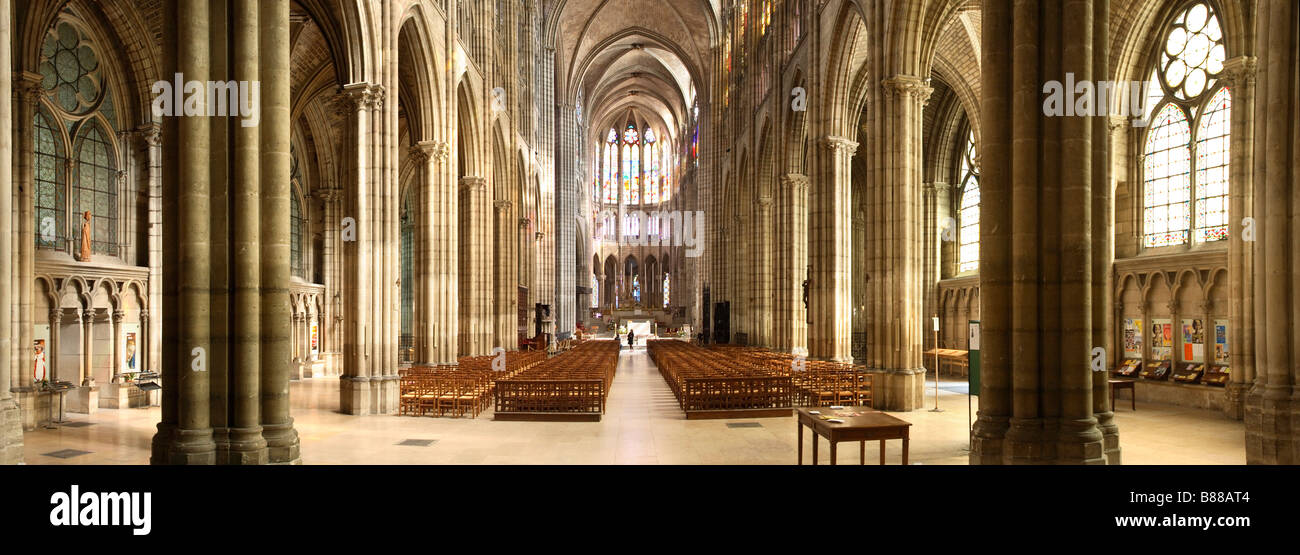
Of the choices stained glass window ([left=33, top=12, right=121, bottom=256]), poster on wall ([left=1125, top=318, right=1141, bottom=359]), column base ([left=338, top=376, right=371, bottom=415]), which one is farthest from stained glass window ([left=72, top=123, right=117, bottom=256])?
poster on wall ([left=1125, top=318, right=1141, bottom=359])

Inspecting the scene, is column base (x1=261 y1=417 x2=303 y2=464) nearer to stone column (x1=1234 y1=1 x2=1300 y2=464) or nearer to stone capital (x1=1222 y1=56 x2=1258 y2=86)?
stone column (x1=1234 y1=1 x2=1300 y2=464)

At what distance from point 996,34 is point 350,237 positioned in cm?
1280

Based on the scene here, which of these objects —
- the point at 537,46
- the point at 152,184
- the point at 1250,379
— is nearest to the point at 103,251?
the point at 152,184

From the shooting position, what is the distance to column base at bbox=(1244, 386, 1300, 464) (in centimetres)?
837

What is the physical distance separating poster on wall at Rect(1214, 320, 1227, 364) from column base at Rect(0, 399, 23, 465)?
20.9 meters

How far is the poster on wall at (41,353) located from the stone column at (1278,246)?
71.4ft

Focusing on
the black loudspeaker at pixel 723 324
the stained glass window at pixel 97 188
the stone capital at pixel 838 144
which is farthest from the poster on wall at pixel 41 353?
the black loudspeaker at pixel 723 324

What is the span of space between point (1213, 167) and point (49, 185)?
91.8 feet

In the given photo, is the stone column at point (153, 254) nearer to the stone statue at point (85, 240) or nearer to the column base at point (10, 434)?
the stone statue at point (85, 240)

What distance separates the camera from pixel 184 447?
25.9 feet

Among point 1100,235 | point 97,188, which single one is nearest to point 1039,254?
point 1100,235

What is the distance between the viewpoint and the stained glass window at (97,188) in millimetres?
16438
